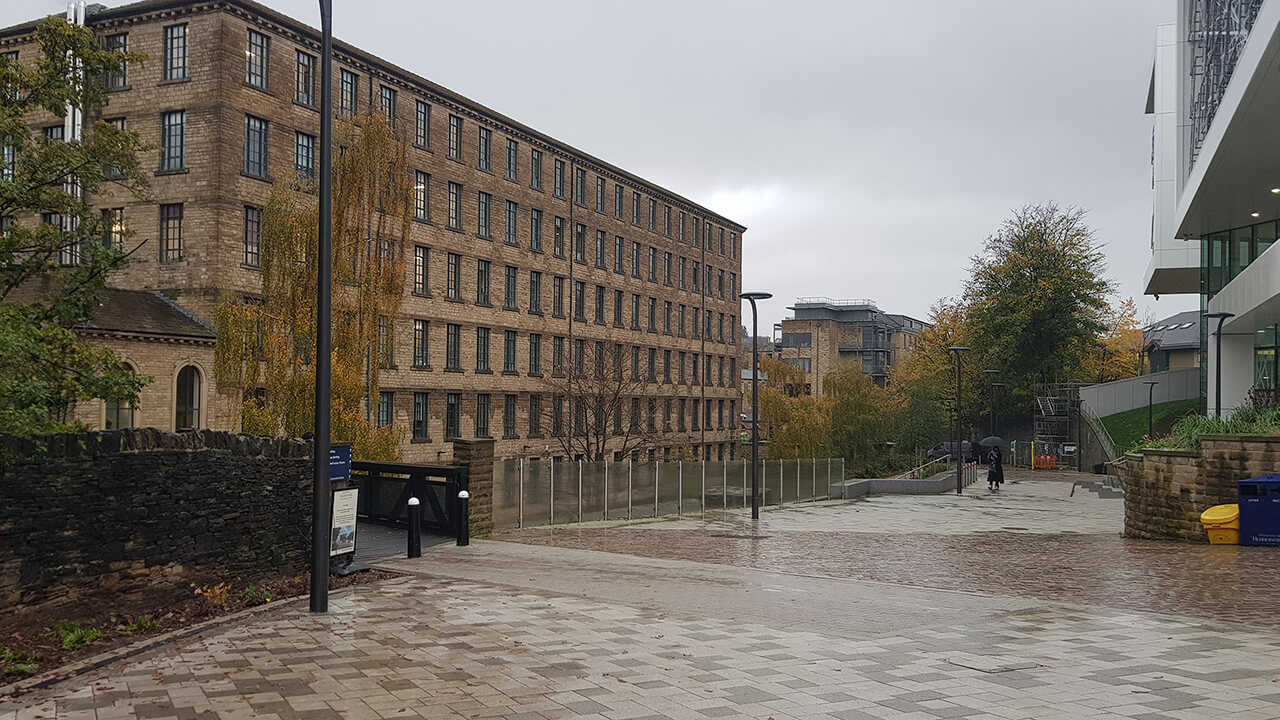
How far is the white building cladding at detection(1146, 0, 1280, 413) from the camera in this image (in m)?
21.3

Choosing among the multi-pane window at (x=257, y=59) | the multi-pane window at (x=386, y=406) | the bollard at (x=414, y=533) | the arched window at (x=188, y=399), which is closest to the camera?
the bollard at (x=414, y=533)

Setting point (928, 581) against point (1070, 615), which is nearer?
point (1070, 615)

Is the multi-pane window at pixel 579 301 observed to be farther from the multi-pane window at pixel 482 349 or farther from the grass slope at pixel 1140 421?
the grass slope at pixel 1140 421

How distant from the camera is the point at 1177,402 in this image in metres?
57.3

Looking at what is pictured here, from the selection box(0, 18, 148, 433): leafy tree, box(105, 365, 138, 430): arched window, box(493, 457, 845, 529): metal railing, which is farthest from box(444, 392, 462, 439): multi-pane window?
box(0, 18, 148, 433): leafy tree

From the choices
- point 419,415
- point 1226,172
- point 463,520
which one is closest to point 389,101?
point 419,415

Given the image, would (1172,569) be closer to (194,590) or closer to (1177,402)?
(194,590)

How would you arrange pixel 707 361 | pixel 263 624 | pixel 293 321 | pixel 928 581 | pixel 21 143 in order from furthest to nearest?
pixel 707 361 → pixel 293 321 → pixel 928 581 → pixel 21 143 → pixel 263 624

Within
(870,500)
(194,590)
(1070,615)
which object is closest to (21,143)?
(194,590)

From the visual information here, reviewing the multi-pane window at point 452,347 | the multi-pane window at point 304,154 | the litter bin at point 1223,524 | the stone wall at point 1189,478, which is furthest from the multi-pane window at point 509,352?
the litter bin at point 1223,524

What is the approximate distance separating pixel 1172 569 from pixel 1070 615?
5631mm

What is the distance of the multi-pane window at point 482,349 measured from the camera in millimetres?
43231

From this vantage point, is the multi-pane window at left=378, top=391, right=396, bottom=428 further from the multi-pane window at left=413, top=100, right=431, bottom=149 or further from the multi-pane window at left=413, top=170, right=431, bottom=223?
the multi-pane window at left=413, top=100, right=431, bottom=149

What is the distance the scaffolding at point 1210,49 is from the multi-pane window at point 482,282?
27524 mm
